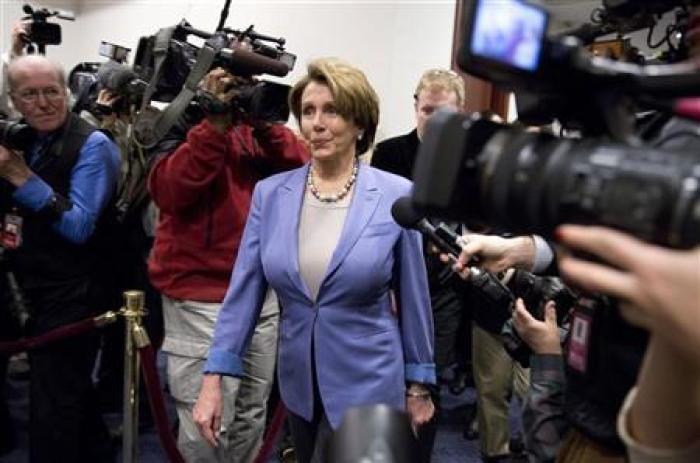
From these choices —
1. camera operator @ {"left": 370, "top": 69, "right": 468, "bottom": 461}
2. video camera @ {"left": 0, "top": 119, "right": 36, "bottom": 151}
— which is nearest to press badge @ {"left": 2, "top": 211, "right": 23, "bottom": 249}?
video camera @ {"left": 0, "top": 119, "right": 36, "bottom": 151}

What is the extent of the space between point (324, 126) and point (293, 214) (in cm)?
21

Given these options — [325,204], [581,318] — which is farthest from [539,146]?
[325,204]

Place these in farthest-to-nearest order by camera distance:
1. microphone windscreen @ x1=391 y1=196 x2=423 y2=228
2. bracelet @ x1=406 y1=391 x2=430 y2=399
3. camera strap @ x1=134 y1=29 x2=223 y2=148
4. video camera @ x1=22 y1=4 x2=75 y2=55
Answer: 1. video camera @ x1=22 y1=4 x2=75 y2=55
2. camera strap @ x1=134 y1=29 x2=223 y2=148
3. bracelet @ x1=406 y1=391 x2=430 y2=399
4. microphone windscreen @ x1=391 y1=196 x2=423 y2=228

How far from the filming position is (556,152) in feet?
2.21

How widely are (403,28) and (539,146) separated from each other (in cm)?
405

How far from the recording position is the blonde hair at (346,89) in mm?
1608

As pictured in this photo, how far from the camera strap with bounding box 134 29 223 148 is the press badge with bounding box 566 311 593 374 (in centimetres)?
124

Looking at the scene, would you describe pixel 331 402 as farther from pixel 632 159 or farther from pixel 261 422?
pixel 632 159

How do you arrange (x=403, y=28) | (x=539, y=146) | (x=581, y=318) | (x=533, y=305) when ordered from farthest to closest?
(x=403, y=28), (x=533, y=305), (x=581, y=318), (x=539, y=146)

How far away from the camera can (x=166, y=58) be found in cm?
209

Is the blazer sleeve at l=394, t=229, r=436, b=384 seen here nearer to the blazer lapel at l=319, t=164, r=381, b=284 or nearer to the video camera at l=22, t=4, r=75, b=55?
the blazer lapel at l=319, t=164, r=381, b=284

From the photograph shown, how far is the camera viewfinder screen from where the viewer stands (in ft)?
2.23

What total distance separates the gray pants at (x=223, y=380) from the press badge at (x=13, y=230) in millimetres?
490

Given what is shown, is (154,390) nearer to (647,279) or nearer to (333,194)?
(333,194)
